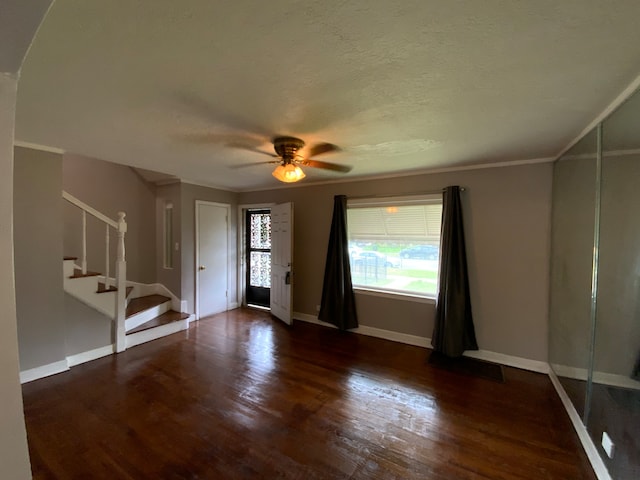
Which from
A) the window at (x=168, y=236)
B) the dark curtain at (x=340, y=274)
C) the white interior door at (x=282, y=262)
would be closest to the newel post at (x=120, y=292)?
the window at (x=168, y=236)

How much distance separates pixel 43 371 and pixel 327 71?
387 cm

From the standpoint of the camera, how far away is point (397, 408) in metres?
2.41

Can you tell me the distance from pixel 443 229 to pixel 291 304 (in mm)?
2523

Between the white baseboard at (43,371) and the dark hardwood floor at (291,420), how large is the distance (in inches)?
3.5

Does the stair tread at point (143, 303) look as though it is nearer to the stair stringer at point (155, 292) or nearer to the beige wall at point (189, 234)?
the stair stringer at point (155, 292)

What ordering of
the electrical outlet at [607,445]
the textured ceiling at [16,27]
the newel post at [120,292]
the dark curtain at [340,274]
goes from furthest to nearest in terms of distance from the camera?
the dark curtain at [340,274], the newel post at [120,292], the electrical outlet at [607,445], the textured ceiling at [16,27]

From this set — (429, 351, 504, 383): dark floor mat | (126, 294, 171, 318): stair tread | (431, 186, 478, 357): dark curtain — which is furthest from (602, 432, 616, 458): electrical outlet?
(126, 294, 171, 318): stair tread

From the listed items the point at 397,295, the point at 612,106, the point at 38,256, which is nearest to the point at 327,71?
the point at 612,106

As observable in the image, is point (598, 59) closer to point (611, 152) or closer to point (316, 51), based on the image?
point (611, 152)

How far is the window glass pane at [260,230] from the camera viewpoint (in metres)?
5.46

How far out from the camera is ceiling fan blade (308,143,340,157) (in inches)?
104

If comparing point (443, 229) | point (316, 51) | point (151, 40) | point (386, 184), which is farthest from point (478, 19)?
point (386, 184)

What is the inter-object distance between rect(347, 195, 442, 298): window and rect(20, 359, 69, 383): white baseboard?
3601 millimetres

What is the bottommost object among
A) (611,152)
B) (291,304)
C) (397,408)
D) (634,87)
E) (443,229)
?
(397,408)
